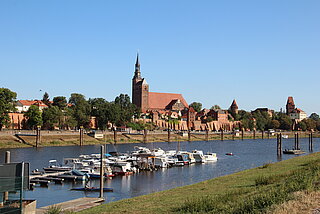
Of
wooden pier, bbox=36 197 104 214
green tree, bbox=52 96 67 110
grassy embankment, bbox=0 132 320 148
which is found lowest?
wooden pier, bbox=36 197 104 214

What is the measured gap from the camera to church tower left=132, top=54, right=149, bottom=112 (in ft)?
631

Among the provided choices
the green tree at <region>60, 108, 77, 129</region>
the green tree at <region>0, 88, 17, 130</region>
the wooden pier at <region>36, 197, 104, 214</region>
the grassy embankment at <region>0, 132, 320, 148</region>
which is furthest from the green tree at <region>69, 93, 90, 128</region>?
the wooden pier at <region>36, 197, 104, 214</region>

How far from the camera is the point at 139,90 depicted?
19375 centimetres

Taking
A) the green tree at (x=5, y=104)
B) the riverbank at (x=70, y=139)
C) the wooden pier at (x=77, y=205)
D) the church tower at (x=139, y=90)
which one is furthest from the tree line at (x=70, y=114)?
the wooden pier at (x=77, y=205)

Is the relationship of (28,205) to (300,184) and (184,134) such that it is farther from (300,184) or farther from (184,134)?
(184,134)

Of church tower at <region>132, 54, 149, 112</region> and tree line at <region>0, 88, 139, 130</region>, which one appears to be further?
church tower at <region>132, 54, 149, 112</region>

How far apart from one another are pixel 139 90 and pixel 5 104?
107668 mm

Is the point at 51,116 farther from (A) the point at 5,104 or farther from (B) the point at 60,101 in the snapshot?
(B) the point at 60,101

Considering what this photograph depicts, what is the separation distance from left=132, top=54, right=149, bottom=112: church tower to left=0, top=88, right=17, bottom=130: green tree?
103m

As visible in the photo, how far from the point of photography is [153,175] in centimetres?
4541

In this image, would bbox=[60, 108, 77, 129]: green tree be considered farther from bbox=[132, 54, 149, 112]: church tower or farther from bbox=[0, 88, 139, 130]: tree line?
bbox=[132, 54, 149, 112]: church tower

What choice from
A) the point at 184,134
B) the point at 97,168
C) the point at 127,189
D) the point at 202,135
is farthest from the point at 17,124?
the point at 127,189

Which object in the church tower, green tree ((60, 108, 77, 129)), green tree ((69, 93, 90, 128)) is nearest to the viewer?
green tree ((60, 108, 77, 129))

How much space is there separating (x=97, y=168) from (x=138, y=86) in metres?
150
